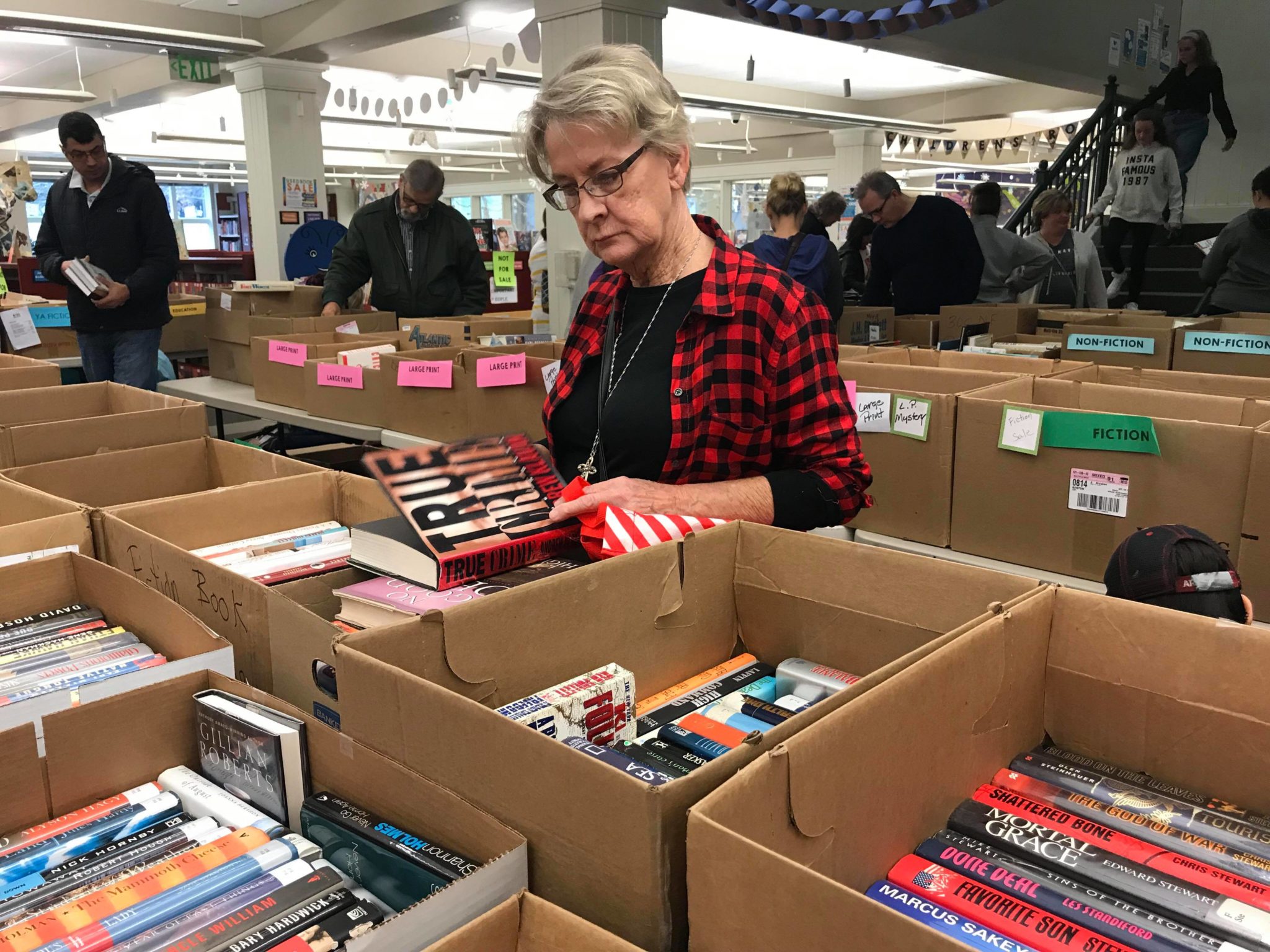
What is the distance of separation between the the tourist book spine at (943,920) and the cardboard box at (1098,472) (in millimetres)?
1465

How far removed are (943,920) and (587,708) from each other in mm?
413

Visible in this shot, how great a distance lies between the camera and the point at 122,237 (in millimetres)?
4059

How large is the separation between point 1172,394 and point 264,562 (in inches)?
88.3

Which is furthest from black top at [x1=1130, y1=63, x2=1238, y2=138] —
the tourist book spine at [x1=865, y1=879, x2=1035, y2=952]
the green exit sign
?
the tourist book spine at [x1=865, y1=879, x2=1035, y2=952]

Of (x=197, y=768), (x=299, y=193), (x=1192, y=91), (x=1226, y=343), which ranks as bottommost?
(x=197, y=768)

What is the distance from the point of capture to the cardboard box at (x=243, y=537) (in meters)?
1.31

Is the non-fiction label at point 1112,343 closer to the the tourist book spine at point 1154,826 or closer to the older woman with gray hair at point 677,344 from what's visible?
the older woman with gray hair at point 677,344

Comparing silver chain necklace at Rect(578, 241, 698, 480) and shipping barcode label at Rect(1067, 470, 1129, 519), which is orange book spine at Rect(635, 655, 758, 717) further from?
shipping barcode label at Rect(1067, 470, 1129, 519)

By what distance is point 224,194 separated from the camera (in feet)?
73.6

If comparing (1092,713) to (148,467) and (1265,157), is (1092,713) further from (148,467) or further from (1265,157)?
(1265,157)

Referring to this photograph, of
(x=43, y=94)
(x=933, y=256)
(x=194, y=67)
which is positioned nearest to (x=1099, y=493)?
(x=933, y=256)

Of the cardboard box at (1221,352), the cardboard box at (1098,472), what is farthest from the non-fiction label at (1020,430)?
the cardboard box at (1221,352)

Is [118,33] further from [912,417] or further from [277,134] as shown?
[912,417]

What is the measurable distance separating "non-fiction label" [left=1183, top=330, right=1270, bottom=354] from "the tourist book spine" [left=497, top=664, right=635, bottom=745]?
10.00 ft
